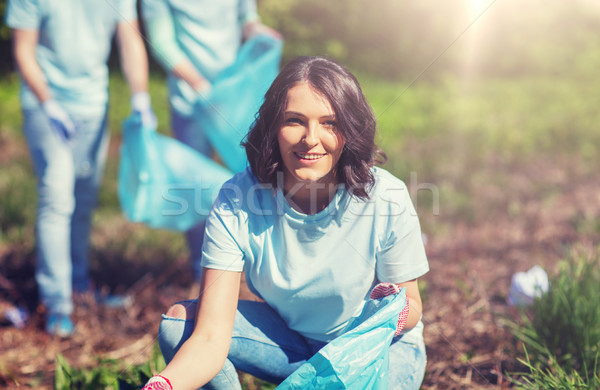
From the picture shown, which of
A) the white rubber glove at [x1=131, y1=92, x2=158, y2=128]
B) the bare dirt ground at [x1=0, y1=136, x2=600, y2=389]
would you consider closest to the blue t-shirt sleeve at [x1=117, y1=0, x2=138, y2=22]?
the white rubber glove at [x1=131, y1=92, x2=158, y2=128]

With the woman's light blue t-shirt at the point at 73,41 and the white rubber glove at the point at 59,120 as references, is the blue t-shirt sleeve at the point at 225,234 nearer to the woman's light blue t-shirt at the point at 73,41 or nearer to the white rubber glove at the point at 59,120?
the white rubber glove at the point at 59,120

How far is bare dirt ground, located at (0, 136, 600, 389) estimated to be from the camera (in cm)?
217

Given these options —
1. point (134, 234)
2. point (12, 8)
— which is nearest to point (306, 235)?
point (12, 8)

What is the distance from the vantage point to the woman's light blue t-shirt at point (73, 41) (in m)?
2.43

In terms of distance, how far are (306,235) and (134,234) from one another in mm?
2148

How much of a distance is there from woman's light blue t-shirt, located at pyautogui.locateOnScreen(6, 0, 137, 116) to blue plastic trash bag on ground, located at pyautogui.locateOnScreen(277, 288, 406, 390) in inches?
67.4

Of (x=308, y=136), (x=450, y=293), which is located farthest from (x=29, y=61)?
(x=450, y=293)

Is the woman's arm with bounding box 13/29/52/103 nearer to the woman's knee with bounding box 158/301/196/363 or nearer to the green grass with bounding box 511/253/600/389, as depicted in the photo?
the woman's knee with bounding box 158/301/196/363

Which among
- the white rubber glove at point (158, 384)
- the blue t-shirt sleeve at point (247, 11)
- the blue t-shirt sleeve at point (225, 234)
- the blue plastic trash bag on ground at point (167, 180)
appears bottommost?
the blue plastic trash bag on ground at point (167, 180)

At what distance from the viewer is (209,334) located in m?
1.47

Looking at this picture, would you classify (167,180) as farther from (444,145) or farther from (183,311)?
(444,145)

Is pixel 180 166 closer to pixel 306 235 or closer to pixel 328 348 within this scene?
pixel 306 235

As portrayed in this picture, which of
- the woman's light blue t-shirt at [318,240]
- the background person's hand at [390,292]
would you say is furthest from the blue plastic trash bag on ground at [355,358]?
the woman's light blue t-shirt at [318,240]

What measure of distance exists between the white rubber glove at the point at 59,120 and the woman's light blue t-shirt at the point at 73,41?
0.21ft
